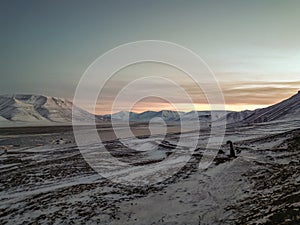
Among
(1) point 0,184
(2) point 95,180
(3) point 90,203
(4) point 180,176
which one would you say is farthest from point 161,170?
(1) point 0,184

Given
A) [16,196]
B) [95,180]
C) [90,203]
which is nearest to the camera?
[90,203]

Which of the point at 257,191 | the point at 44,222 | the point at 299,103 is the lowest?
the point at 44,222

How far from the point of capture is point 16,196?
20844 mm

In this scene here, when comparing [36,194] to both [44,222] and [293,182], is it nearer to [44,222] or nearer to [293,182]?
[44,222]

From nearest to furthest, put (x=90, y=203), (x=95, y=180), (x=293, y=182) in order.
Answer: (x=293, y=182)
(x=90, y=203)
(x=95, y=180)

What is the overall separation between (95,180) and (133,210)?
8517mm

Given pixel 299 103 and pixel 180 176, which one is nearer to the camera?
pixel 180 176

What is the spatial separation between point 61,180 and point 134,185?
8137 millimetres

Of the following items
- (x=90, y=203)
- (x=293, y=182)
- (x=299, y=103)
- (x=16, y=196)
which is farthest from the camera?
(x=299, y=103)

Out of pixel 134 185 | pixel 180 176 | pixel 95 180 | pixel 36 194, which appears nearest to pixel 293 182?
pixel 180 176

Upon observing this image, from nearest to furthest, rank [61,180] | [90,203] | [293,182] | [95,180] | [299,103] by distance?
[293,182]
[90,203]
[95,180]
[61,180]
[299,103]

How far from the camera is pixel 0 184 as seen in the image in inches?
1013

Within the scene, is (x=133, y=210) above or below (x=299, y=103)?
below

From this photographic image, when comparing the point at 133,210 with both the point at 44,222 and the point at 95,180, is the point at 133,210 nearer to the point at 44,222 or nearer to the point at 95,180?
the point at 44,222
